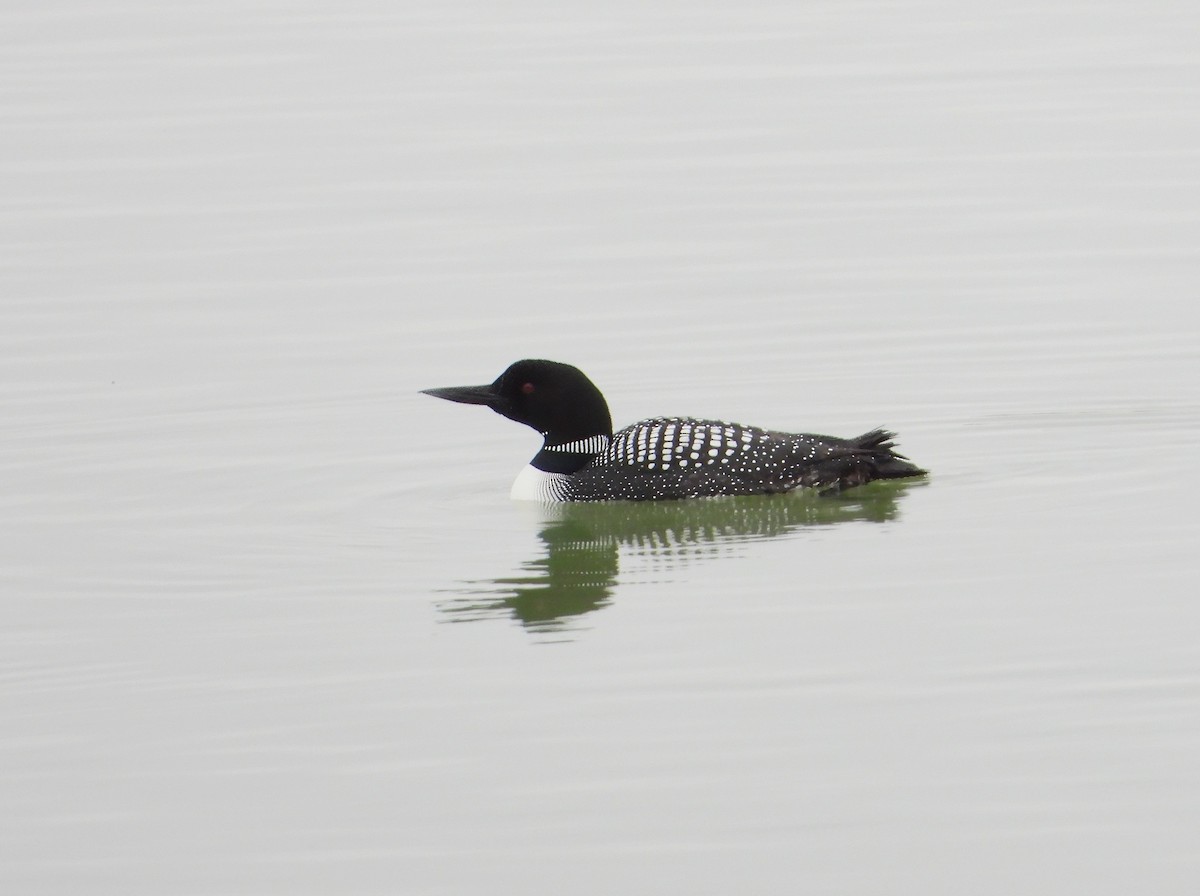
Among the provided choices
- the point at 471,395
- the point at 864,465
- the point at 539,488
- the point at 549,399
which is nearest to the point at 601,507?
the point at 539,488

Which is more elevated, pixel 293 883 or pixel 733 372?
pixel 733 372

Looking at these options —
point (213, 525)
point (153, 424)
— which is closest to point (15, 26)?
point (153, 424)

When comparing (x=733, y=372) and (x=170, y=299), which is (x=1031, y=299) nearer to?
(x=733, y=372)

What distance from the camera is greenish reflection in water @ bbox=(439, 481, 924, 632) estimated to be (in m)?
7.12

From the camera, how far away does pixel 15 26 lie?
23.2 meters

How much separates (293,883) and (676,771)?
37.5 inches

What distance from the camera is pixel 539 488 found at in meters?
8.70

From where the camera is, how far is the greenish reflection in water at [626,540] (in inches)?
280

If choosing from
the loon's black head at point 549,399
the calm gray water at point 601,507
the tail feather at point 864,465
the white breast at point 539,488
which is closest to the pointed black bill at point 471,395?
the loon's black head at point 549,399

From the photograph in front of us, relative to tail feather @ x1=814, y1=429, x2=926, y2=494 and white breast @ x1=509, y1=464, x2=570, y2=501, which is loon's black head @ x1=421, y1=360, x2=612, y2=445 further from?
tail feather @ x1=814, y1=429, x2=926, y2=494

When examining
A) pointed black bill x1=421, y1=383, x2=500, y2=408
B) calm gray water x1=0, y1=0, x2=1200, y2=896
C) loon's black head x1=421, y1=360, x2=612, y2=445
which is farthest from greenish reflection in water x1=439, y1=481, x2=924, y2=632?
pointed black bill x1=421, y1=383, x2=500, y2=408

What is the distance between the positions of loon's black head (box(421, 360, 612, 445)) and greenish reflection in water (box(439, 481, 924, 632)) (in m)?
0.32

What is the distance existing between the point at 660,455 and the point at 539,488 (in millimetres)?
473

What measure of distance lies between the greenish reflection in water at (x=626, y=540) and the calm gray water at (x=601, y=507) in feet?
0.09
